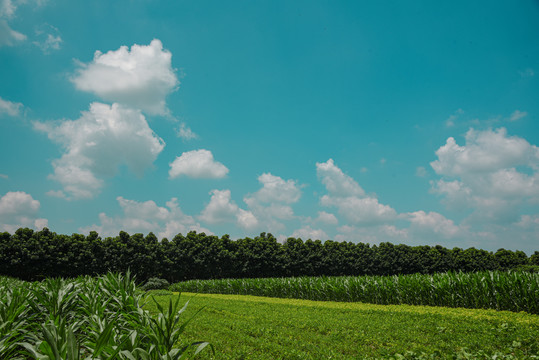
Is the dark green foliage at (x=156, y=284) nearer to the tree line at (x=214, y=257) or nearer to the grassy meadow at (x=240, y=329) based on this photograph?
the tree line at (x=214, y=257)

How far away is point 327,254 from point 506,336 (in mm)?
36798

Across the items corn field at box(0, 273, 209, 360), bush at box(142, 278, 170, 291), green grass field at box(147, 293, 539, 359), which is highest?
corn field at box(0, 273, 209, 360)

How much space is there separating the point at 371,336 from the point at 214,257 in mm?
32985

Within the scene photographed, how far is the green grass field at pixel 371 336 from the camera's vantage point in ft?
22.8

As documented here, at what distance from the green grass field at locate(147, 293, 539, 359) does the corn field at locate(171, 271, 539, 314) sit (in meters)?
1.05

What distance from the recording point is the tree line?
1255 inches

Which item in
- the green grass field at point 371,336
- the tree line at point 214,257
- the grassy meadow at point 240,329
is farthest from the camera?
the tree line at point 214,257

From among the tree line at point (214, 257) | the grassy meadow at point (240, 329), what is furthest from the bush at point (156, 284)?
the grassy meadow at point (240, 329)

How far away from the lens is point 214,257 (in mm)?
39562

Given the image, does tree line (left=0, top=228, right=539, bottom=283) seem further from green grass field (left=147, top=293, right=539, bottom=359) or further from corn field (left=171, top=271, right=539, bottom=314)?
green grass field (left=147, top=293, right=539, bottom=359)

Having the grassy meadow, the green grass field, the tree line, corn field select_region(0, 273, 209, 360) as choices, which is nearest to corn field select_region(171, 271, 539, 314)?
the grassy meadow

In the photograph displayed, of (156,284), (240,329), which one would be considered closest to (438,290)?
(240,329)

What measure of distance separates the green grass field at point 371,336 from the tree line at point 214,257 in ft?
80.7

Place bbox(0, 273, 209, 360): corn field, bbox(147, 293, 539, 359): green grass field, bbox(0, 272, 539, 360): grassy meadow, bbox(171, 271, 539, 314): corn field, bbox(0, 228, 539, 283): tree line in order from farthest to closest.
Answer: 1. bbox(0, 228, 539, 283): tree line
2. bbox(171, 271, 539, 314): corn field
3. bbox(147, 293, 539, 359): green grass field
4. bbox(0, 272, 539, 360): grassy meadow
5. bbox(0, 273, 209, 360): corn field
